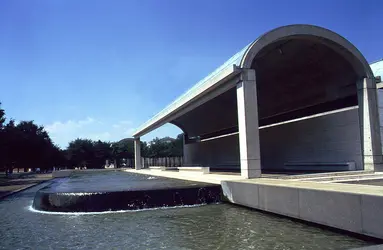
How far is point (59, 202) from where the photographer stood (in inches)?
507

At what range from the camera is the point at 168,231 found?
883 centimetres

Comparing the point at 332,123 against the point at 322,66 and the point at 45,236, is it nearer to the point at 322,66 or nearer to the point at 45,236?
the point at 322,66

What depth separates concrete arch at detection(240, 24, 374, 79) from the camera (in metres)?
15.4

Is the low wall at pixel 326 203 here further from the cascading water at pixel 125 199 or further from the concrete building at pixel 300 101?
the concrete building at pixel 300 101

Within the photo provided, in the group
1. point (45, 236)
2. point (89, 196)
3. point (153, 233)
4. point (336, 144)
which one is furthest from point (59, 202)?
point (336, 144)

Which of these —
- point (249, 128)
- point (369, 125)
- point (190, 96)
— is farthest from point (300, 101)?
point (249, 128)

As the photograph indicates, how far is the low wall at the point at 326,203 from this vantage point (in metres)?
7.17

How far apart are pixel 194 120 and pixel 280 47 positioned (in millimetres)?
22815

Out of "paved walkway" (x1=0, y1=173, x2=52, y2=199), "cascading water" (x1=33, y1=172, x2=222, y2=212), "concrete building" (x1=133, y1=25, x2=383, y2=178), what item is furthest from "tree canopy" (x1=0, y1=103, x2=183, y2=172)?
"cascading water" (x1=33, y1=172, x2=222, y2=212)

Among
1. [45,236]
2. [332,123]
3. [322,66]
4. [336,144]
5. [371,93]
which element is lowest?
[45,236]

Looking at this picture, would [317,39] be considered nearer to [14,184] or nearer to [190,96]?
[190,96]

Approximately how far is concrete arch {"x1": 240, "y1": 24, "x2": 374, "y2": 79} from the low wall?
21.0 ft

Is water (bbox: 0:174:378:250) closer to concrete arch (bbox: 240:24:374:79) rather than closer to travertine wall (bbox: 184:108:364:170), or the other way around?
concrete arch (bbox: 240:24:374:79)

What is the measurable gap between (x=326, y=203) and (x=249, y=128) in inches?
275
